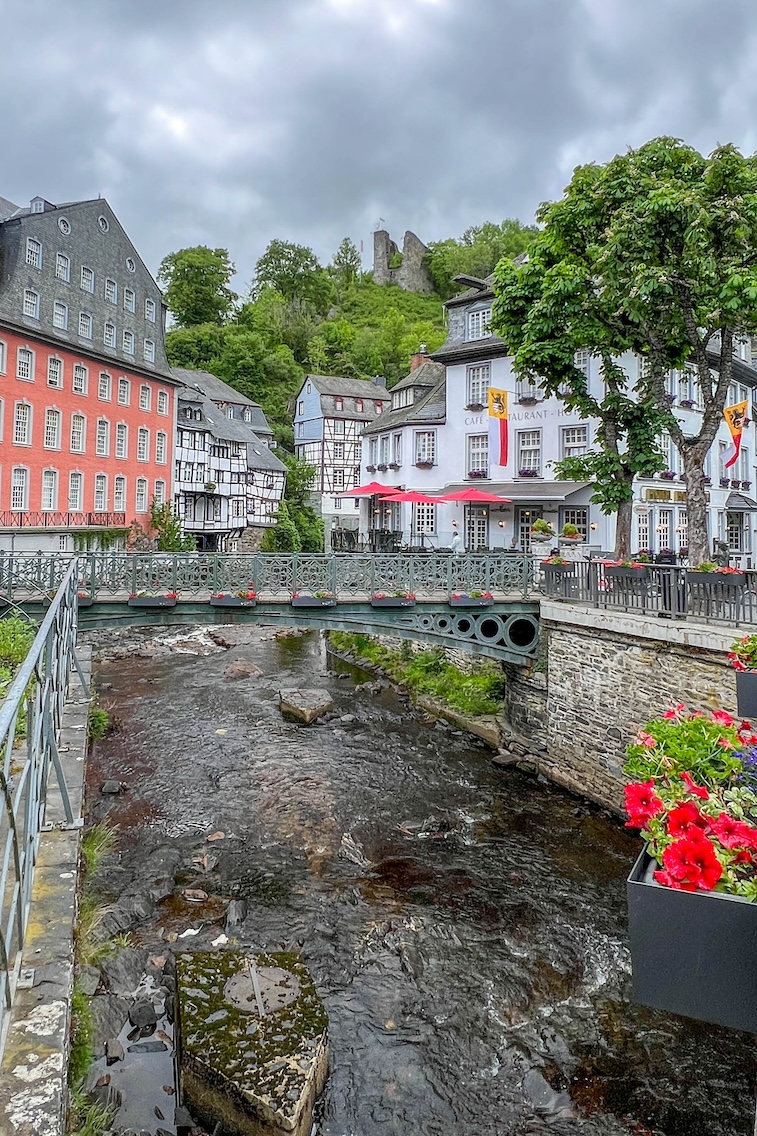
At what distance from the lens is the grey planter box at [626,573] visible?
12.8 meters

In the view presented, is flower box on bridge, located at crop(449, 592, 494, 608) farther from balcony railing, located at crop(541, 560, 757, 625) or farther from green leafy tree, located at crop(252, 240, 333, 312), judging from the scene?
green leafy tree, located at crop(252, 240, 333, 312)

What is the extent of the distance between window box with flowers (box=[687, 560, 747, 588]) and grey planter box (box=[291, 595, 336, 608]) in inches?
275

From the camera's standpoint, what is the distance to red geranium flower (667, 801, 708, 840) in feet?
8.07

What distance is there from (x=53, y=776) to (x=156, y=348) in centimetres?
3976

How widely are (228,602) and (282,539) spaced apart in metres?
33.1

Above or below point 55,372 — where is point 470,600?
below

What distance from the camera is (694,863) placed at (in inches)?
92.7

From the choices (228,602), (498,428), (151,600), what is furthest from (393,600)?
(498,428)

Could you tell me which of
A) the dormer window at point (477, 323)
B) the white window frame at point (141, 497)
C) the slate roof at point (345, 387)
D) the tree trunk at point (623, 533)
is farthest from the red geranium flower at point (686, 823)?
the slate roof at point (345, 387)

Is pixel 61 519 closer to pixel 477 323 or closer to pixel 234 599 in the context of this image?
pixel 477 323

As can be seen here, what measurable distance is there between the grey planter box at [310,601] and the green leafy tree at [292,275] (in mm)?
72705

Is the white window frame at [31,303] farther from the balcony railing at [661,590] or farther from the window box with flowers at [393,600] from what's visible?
the balcony railing at [661,590]

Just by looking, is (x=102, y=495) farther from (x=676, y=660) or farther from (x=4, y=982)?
(x=4, y=982)

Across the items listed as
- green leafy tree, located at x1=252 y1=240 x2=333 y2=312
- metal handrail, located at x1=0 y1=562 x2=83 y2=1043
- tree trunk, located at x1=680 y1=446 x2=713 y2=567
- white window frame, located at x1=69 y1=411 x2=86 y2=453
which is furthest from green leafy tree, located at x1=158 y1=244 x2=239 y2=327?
metal handrail, located at x1=0 y1=562 x2=83 y2=1043
